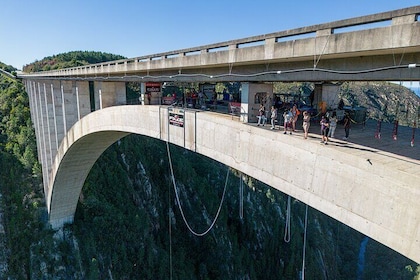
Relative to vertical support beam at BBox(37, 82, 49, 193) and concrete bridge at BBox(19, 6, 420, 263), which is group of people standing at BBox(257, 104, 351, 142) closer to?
concrete bridge at BBox(19, 6, 420, 263)

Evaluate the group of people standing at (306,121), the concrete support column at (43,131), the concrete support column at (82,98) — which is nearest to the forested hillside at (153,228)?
the concrete support column at (43,131)

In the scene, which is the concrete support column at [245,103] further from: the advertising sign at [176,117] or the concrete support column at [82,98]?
the concrete support column at [82,98]

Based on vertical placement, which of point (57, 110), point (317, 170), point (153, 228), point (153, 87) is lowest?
point (153, 228)

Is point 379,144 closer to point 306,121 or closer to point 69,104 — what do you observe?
point 306,121

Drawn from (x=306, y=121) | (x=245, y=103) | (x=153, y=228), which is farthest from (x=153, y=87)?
(x=153, y=228)

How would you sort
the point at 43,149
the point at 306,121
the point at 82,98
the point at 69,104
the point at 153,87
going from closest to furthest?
the point at 306,121 < the point at 153,87 < the point at 82,98 < the point at 69,104 < the point at 43,149

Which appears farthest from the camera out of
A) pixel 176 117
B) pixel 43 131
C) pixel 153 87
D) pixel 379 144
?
pixel 43 131

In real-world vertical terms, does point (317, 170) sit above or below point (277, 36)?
below
